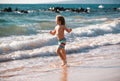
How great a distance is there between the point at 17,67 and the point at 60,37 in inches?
52.5

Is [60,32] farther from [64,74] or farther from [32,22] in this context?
[32,22]

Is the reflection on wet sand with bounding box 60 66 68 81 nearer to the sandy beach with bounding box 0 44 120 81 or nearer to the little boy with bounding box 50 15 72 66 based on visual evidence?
the sandy beach with bounding box 0 44 120 81

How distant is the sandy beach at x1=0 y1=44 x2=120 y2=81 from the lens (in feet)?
21.3

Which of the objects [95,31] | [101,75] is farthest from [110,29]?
[101,75]

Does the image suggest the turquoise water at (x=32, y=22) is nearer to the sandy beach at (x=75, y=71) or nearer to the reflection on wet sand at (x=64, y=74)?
the sandy beach at (x=75, y=71)

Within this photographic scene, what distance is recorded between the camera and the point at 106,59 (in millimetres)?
8516

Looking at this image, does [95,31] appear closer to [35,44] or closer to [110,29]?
[110,29]

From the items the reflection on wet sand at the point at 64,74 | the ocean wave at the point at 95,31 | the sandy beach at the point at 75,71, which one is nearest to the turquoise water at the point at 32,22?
the ocean wave at the point at 95,31

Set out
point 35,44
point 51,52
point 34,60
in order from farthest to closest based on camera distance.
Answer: point 35,44 → point 51,52 → point 34,60

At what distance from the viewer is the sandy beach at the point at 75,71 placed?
6.49 meters

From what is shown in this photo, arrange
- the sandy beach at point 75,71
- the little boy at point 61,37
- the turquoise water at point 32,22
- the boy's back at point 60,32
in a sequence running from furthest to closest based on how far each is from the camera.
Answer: the turquoise water at point 32,22
the boy's back at point 60,32
the little boy at point 61,37
the sandy beach at point 75,71

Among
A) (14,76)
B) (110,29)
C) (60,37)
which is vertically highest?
(60,37)

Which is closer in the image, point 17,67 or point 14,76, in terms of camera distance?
point 14,76

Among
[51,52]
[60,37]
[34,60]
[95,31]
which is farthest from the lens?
[95,31]
